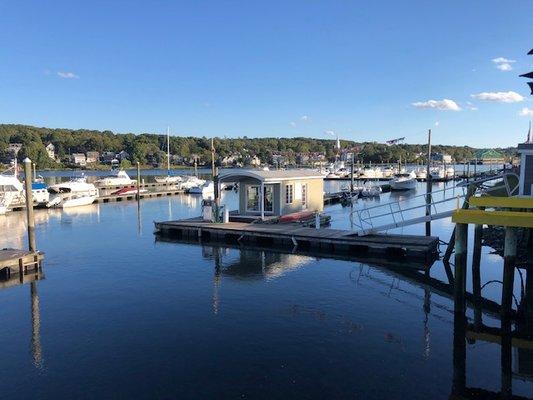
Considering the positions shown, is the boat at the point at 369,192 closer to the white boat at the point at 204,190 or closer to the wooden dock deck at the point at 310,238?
the white boat at the point at 204,190

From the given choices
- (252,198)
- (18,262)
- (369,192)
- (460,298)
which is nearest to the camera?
(460,298)

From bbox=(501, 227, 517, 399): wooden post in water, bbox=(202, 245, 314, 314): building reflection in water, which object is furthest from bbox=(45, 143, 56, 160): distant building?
bbox=(501, 227, 517, 399): wooden post in water

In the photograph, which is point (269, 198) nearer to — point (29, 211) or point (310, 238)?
point (310, 238)

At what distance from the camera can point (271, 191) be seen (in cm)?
2981

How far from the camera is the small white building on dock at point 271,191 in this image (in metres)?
29.0

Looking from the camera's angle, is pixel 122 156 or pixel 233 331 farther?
pixel 122 156

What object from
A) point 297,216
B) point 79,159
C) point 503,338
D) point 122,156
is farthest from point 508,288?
point 122,156

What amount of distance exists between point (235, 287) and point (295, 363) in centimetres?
718

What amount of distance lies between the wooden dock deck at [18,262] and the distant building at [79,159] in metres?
154

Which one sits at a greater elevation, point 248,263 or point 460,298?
point 460,298

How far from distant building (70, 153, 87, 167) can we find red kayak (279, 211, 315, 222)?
491 ft

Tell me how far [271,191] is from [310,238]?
5.99 metres

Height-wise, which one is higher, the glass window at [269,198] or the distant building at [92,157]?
the distant building at [92,157]

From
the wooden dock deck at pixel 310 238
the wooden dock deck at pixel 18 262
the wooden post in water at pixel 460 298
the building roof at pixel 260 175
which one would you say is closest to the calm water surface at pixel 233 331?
the wooden post in water at pixel 460 298
